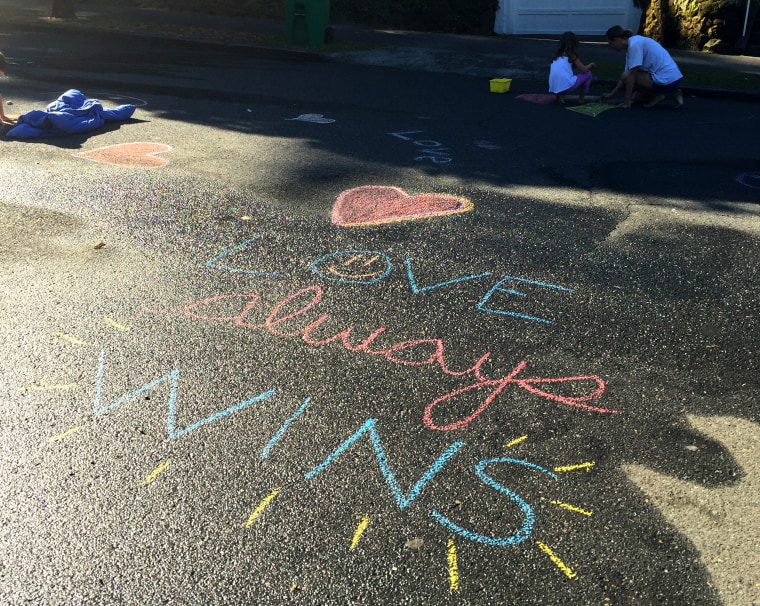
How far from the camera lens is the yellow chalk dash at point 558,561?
7.46 feet

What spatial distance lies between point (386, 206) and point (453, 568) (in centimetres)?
344

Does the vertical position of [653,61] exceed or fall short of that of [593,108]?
it exceeds it

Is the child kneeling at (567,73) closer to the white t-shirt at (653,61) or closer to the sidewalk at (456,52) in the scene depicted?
the white t-shirt at (653,61)

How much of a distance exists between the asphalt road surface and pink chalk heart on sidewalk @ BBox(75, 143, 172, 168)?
0.05 metres

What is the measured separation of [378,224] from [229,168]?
6.13 feet

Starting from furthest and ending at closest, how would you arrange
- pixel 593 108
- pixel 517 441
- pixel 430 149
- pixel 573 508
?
1. pixel 593 108
2. pixel 430 149
3. pixel 517 441
4. pixel 573 508

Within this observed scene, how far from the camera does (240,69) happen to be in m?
11.1

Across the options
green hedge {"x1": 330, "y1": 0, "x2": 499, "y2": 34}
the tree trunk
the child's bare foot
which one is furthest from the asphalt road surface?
the tree trunk

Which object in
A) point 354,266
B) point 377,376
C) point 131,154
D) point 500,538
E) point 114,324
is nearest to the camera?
point 500,538

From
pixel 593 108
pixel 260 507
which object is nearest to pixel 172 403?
pixel 260 507

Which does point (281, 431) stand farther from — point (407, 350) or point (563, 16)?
point (563, 16)

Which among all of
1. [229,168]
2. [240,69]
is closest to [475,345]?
[229,168]

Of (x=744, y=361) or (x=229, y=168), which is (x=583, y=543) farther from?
(x=229, y=168)

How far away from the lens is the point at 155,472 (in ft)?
8.84
